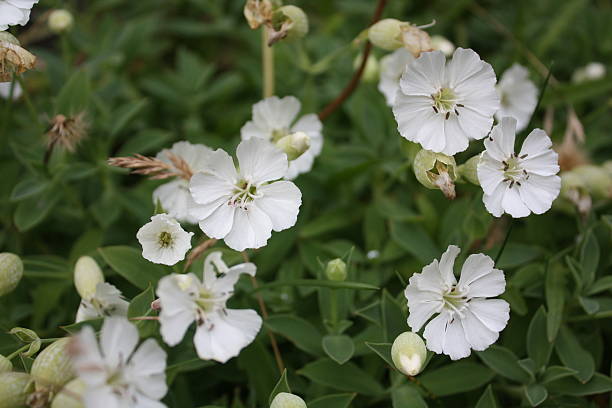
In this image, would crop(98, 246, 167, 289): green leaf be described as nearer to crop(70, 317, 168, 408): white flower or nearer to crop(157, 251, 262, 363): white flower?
crop(157, 251, 262, 363): white flower

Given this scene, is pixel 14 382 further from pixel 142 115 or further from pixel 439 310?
pixel 142 115

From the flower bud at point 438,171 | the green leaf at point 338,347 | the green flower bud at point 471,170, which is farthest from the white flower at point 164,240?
the green flower bud at point 471,170

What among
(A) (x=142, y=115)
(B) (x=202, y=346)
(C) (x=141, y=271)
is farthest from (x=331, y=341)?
(A) (x=142, y=115)

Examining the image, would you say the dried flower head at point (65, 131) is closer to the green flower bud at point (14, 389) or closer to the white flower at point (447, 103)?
the green flower bud at point (14, 389)

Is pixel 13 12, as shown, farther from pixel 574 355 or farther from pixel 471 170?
pixel 574 355

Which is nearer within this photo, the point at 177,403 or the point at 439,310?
the point at 439,310

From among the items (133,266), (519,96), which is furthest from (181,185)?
(519,96)

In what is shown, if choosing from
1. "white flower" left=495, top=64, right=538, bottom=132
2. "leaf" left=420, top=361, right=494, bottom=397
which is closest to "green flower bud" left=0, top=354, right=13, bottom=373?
"leaf" left=420, top=361, right=494, bottom=397

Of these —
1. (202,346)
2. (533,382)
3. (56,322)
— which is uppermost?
(202,346)
